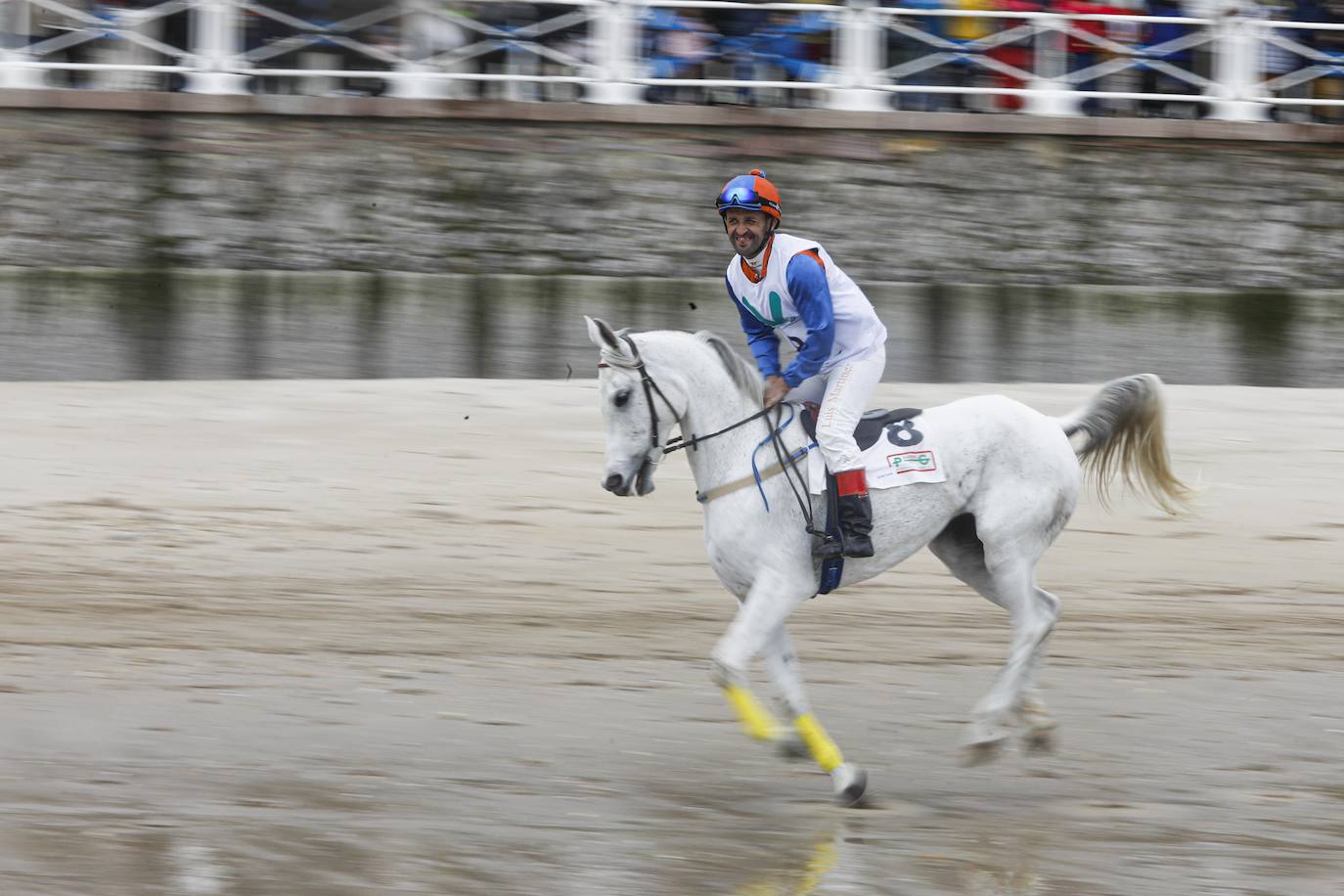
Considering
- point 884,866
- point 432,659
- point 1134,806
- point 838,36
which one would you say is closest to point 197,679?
point 432,659

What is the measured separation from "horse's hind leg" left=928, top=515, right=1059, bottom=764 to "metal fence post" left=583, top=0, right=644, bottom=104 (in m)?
7.55

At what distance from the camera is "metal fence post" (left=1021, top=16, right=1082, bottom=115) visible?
1373 centimetres

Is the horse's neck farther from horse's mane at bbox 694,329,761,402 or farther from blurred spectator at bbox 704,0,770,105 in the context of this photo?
blurred spectator at bbox 704,0,770,105

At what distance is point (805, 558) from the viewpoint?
20.4 feet

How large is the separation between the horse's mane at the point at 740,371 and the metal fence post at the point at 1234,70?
29.5ft

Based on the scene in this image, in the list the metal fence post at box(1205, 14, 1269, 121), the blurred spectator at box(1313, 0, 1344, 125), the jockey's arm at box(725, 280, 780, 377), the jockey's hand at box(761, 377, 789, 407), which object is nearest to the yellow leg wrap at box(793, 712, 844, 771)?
the jockey's hand at box(761, 377, 789, 407)

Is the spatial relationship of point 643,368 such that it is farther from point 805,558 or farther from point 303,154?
point 303,154

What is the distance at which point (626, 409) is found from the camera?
6094mm

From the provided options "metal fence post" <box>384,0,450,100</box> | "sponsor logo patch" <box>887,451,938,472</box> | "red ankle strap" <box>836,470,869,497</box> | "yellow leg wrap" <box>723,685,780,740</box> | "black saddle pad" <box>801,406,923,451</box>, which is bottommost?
"yellow leg wrap" <box>723,685,780,740</box>

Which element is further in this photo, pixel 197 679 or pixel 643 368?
pixel 197 679

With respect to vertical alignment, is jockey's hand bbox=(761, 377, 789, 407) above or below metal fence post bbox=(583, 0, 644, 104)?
below

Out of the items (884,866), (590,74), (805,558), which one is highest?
(590,74)

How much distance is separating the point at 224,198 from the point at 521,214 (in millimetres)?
2333

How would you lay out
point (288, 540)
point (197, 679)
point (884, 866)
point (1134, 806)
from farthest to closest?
point (288, 540) → point (197, 679) → point (1134, 806) → point (884, 866)
